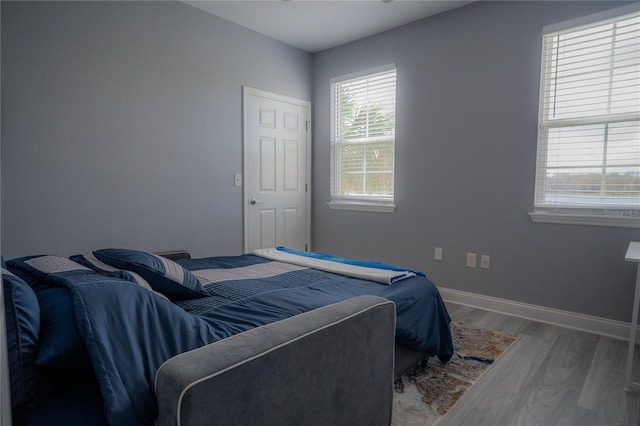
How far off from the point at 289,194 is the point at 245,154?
0.77 m

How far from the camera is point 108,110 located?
300 cm

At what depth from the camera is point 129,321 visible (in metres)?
1.04

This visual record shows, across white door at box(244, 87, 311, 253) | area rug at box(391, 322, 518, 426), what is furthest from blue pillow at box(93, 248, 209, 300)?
white door at box(244, 87, 311, 253)

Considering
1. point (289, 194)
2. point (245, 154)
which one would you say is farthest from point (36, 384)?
point (289, 194)

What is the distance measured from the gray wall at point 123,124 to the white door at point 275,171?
15cm

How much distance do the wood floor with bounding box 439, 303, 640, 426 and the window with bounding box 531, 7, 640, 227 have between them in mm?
921

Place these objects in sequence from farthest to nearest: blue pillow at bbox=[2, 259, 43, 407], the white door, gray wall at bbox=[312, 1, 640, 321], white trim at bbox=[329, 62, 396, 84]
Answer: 1. the white door
2. white trim at bbox=[329, 62, 396, 84]
3. gray wall at bbox=[312, 1, 640, 321]
4. blue pillow at bbox=[2, 259, 43, 407]

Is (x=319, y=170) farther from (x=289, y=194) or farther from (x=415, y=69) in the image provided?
(x=415, y=69)

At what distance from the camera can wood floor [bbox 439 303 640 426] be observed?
1776 millimetres

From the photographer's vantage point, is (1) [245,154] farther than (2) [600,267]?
Yes

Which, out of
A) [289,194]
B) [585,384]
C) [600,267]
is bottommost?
[585,384]

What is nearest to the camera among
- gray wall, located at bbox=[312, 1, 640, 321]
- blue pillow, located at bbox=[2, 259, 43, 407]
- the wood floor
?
blue pillow, located at bbox=[2, 259, 43, 407]

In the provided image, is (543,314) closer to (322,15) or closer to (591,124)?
(591,124)

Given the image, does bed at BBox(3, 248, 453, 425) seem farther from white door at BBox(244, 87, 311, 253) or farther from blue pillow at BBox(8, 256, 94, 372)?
white door at BBox(244, 87, 311, 253)
